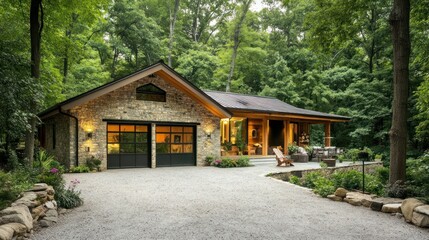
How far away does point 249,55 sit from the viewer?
27047 mm

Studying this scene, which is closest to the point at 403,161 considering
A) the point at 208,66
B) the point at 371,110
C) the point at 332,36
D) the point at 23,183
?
the point at 332,36

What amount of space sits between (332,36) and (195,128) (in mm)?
7713

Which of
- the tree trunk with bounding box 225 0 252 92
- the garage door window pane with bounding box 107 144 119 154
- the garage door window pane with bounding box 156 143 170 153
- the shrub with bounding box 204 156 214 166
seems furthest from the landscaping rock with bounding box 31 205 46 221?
the tree trunk with bounding box 225 0 252 92

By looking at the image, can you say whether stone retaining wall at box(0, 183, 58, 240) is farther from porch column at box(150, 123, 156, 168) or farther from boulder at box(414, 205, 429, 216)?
porch column at box(150, 123, 156, 168)

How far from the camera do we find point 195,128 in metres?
15.0

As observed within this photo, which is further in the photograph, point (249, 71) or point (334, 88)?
point (249, 71)

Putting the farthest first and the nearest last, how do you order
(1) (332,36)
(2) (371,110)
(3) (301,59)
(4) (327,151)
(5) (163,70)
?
(3) (301,59)
(2) (371,110)
(4) (327,151)
(5) (163,70)
(1) (332,36)

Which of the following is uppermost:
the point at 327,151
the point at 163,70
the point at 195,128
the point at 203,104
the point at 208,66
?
the point at 208,66

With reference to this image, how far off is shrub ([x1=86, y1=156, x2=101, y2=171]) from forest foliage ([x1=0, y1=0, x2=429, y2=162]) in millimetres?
3784

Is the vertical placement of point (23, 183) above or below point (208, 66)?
below

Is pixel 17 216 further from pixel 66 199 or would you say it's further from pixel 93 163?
pixel 93 163

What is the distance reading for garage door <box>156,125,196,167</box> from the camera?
559 inches

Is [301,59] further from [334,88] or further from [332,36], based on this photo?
[332,36]

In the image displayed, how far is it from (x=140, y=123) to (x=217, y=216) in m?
8.86
